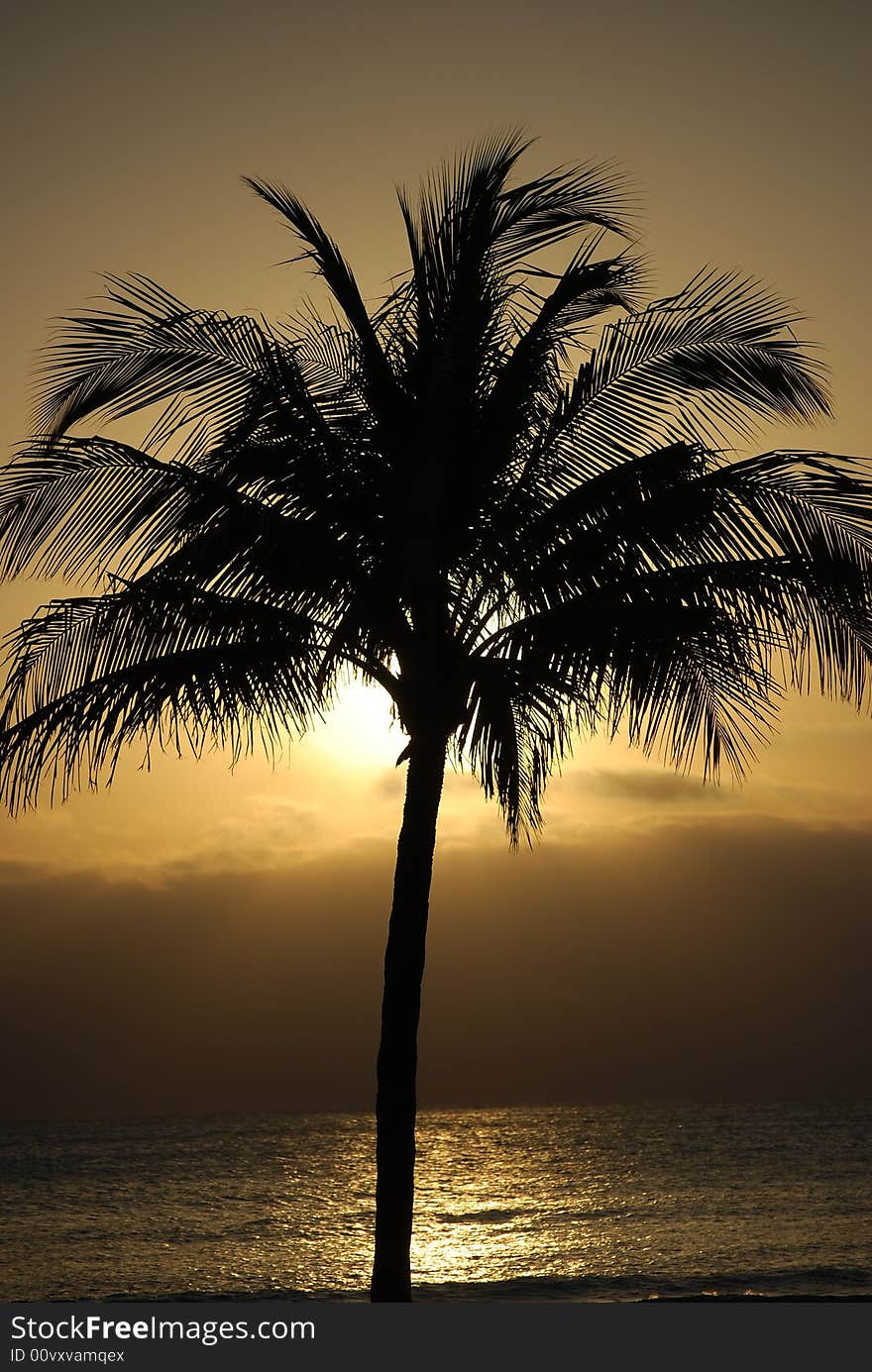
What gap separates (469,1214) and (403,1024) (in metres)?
36.3

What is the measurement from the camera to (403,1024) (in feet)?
28.6

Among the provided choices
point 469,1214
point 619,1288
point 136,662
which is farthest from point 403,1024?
point 469,1214

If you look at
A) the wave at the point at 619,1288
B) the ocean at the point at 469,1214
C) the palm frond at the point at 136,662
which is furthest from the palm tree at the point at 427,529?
the wave at the point at 619,1288

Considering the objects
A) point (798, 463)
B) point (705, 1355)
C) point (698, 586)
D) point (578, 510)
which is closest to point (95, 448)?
point (578, 510)

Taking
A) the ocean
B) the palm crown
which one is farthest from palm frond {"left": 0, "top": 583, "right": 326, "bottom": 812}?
the ocean

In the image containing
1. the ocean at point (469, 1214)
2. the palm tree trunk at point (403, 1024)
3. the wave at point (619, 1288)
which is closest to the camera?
the palm tree trunk at point (403, 1024)

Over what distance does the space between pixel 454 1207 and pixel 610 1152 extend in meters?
28.9

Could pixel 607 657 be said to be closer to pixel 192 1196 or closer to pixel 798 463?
pixel 798 463

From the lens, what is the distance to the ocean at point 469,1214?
2552 cm

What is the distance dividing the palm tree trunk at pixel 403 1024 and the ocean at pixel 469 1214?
6054 mm

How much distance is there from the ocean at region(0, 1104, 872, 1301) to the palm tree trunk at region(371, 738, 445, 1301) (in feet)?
19.9

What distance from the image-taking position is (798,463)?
8.78 m

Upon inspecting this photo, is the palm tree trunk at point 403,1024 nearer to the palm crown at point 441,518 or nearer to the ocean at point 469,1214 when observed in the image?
the palm crown at point 441,518

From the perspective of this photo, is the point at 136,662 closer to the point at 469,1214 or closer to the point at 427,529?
the point at 427,529
